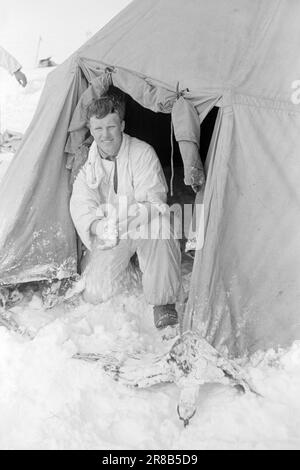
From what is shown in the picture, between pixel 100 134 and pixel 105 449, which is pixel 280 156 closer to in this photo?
pixel 100 134

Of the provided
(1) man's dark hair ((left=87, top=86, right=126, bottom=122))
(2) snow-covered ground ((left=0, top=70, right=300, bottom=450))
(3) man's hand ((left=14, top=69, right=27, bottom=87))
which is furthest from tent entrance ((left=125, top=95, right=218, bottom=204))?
(3) man's hand ((left=14, top=69, right=27, bottom=87))

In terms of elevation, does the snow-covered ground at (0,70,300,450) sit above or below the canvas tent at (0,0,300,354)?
below

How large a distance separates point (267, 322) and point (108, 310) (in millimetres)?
868

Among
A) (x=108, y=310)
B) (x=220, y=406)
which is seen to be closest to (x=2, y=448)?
(x=220, y=406)

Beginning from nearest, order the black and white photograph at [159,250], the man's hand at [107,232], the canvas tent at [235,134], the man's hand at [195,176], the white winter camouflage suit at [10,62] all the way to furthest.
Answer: the black and white photograph at [159,250]
the canvas tent at [235,134]
the man's hand at [195,176]
the man's hand at [107,232]
the white winter camouflage suit at [10,62]

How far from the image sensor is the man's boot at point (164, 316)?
266cm

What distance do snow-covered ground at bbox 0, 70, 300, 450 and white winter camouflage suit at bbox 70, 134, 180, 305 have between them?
337 millimetres

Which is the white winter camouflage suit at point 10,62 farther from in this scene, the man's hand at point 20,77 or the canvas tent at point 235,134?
the canvas tent at point 235,134

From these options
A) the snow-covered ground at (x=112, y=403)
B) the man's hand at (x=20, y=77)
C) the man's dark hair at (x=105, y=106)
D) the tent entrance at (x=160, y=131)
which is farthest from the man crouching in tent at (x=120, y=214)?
the man's hand at (x=20, y=77)

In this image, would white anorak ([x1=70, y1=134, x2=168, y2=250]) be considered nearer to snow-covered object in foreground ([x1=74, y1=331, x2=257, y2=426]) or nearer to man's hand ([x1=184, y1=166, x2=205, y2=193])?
man's hand ([x1=184, y1=166, x2=205, y2=193])

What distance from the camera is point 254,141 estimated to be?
2.33 m

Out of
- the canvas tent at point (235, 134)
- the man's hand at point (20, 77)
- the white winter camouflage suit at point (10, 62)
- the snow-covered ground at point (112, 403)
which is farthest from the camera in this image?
the white winter camouflage suit at point (10, 62)

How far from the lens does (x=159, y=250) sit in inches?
107

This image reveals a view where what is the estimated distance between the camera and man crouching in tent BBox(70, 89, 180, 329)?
2.71m
